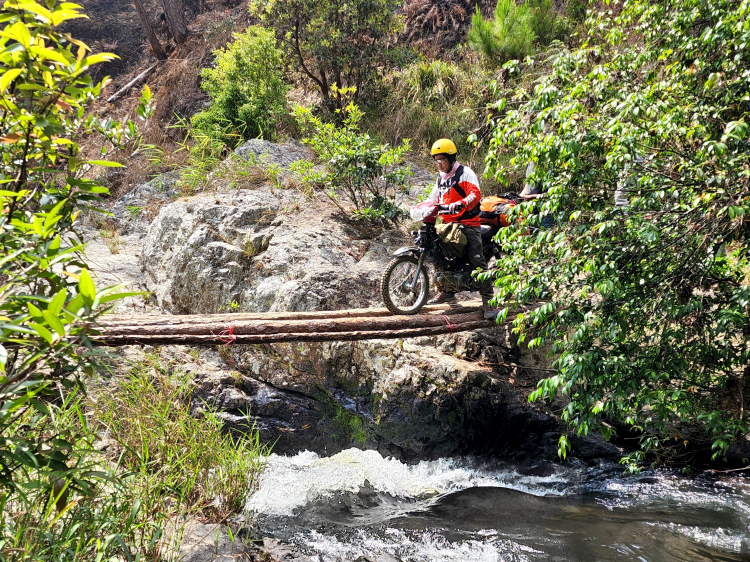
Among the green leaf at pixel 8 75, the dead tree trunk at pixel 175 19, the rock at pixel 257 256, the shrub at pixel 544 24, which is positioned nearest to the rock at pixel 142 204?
the rock at pixel 257 256

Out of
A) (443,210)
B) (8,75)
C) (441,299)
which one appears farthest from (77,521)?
(441,299)

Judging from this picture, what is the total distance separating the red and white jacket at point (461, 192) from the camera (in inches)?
216

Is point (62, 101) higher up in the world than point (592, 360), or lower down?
higher up

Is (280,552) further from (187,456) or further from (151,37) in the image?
(151,37)

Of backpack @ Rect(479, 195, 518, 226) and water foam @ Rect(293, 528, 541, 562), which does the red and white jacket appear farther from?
water foam @ Rect(293, 528, 541, 562)

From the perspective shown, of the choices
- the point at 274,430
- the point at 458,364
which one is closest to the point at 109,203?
the point at 274,430

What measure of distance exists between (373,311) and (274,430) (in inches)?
67.6

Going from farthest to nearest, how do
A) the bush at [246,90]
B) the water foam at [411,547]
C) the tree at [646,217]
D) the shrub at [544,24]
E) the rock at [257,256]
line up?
1. the shrub at [544,24]
2. the bush at [246,90]
3. the rock at [257,256]
4. the water foam at [411,547]
5. the tree at [646,217]

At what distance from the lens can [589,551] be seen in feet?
13.1

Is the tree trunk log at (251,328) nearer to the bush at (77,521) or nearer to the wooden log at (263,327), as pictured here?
the wooden log at (263,327)

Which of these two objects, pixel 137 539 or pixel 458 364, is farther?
pixel 458 364

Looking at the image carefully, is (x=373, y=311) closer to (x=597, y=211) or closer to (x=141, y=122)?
(x=597, y=211)

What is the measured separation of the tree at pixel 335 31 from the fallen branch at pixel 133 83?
622 centimetres

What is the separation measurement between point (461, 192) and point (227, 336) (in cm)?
275
